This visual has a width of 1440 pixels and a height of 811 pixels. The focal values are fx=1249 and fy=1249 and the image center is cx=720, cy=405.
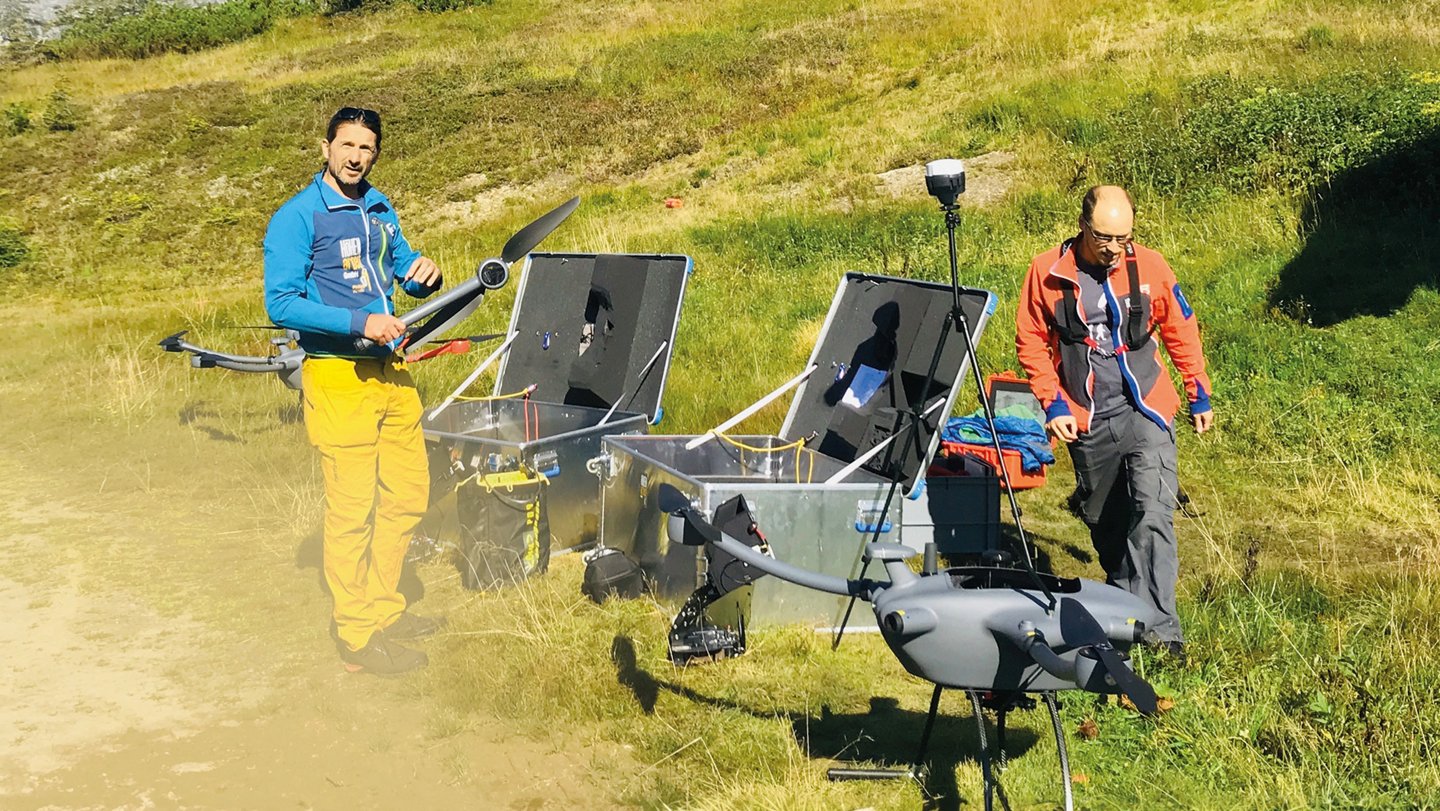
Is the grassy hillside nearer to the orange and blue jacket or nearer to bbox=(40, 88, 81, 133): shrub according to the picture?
bbox=(40, 88, 81, 133): shrub

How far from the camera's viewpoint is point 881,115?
1748cm

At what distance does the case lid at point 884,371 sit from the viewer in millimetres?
5902

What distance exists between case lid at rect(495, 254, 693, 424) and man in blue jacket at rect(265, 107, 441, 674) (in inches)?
79.4

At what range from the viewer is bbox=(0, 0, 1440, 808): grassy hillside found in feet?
15.2

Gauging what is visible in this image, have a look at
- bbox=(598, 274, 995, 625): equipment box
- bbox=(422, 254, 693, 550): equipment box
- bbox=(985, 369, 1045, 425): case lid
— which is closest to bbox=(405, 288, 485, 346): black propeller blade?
bbox=(598, 274, 995, 625): equipment box

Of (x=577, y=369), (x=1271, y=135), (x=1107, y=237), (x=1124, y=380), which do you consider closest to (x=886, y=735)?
(x=1124, y=380)

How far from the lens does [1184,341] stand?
5066 mm

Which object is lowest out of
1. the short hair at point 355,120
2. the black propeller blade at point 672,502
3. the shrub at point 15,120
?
the black propeller blade at point 672,502

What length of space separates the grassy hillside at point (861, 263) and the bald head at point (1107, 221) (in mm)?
1649

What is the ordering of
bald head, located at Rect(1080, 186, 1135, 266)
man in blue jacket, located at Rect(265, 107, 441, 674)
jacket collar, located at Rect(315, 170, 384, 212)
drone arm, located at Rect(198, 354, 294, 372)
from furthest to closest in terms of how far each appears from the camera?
drone arm, located at Rect(198, 354, 294, 372), jacket collar, located at Rect(315, 170, 384, 212), man in blue jacket, located at Rect(265, 107, 441, 674), bald head, located at Rect(1080, 186, 1135, 266)

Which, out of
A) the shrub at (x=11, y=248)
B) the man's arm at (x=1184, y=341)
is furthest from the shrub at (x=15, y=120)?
the man's arm at (x=1184, y=341)

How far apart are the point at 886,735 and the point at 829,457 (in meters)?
2.16

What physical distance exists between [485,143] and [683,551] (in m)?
16.7

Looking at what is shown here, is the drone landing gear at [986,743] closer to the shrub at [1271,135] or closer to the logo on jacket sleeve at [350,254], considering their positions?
the logo on jacket sleeve at [350,254]
